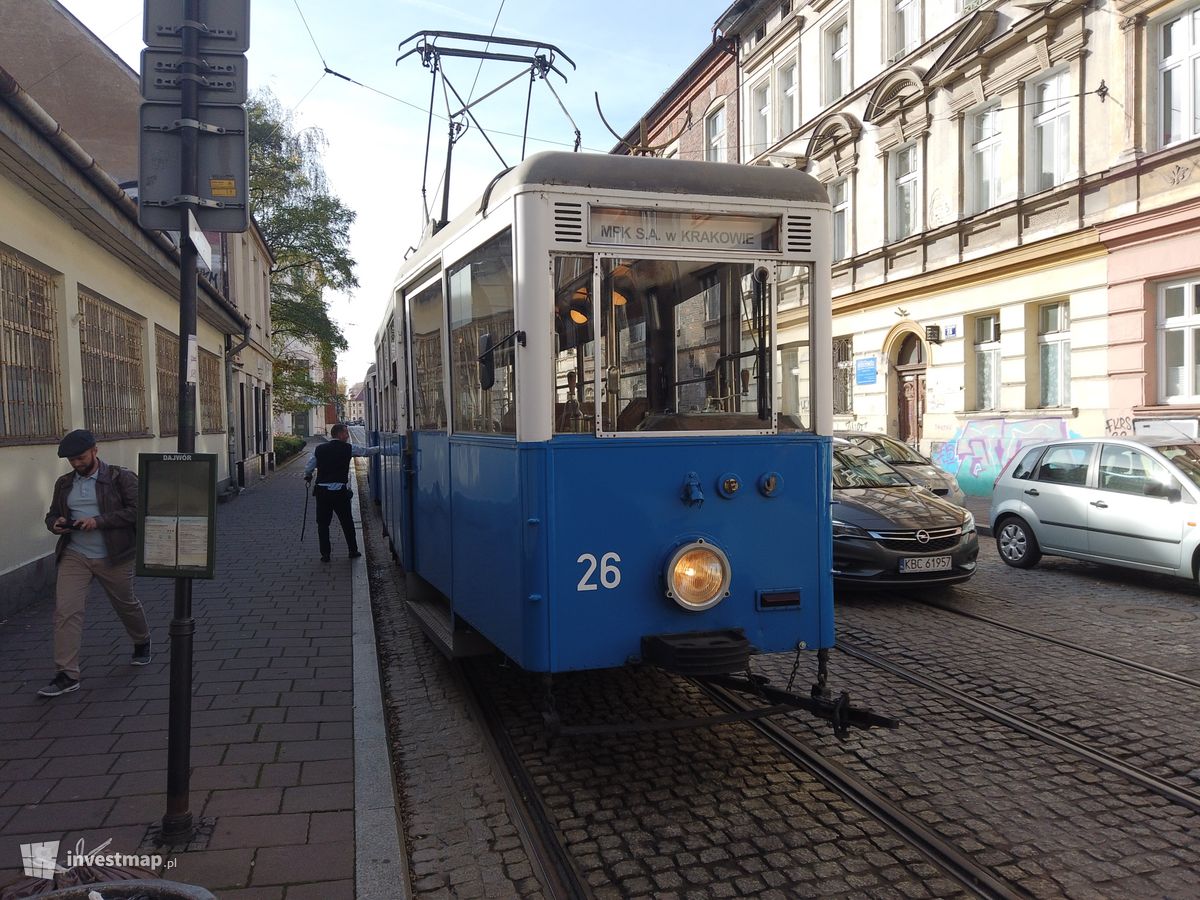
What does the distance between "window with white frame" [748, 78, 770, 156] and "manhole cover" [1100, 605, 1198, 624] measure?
69.2ft

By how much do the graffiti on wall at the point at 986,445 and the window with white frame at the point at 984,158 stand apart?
433 centimetres

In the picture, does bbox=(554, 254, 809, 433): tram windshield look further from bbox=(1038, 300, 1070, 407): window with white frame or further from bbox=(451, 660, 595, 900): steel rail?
bbox=(1038, 300, 1070, 407): window with white frame

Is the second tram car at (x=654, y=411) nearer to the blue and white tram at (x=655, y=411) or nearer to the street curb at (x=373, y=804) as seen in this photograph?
the blue and white tram at (x=655, y=411)

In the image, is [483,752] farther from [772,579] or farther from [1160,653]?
[1160,653]

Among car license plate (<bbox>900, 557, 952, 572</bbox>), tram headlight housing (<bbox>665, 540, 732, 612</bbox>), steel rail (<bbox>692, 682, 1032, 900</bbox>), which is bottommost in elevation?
steel rail (<bbox>692, 682, 1032, 900</bbox>)

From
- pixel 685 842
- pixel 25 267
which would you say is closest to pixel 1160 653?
pixel 685 842

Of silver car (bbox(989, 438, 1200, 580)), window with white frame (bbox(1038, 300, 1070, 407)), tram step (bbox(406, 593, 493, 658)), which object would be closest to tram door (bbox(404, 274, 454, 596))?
tram step (bbox(406, 593, 493, 658))

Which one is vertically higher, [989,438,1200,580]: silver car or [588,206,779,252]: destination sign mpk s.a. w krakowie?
[588,206,779,252]: destination sign mpk s.a. w krakowie

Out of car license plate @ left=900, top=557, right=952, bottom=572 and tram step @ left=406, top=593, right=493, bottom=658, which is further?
car license plate @ left=900, top=557, right=952, bottom=572

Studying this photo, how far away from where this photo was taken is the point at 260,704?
5.65m

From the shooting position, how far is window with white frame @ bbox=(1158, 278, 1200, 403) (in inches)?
567

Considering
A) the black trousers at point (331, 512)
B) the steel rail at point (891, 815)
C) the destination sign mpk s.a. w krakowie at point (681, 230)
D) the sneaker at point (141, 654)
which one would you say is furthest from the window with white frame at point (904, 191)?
Answer: the sneaker at point (141, 654)

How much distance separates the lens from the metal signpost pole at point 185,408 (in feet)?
12.5

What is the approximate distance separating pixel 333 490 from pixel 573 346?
318 inches
